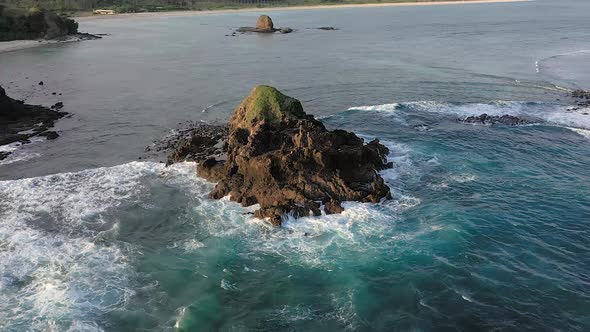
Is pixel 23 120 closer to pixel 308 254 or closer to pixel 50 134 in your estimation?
pixel 50 134

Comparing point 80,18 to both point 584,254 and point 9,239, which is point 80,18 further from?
point 584,254

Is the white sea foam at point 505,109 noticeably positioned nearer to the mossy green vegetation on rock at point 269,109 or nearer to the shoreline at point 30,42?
the mossy green vegetation on rock at point 269,109

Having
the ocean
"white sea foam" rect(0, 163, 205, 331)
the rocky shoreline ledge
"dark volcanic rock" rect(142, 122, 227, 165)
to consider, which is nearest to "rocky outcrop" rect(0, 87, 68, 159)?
the ocean

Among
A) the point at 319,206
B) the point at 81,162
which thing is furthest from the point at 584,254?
the point at 81,162

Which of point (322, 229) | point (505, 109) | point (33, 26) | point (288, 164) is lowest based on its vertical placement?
point (322, 229)

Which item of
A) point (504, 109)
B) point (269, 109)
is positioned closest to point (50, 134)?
point (269, 109)
